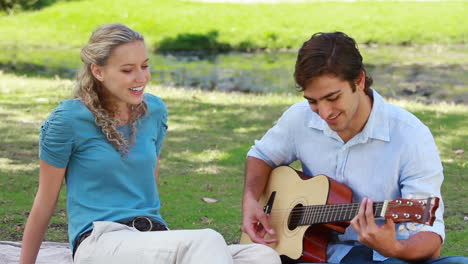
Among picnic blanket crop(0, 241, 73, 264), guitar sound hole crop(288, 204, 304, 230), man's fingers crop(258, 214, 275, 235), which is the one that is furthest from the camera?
picnic blanket crop(0, 241, 73, 264)

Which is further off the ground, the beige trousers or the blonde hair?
the blonde hair

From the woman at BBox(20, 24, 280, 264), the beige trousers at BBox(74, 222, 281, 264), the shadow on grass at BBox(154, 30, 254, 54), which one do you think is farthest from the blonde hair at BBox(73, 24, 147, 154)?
the shadow on grass at BBox(154, 30, 254, 54)

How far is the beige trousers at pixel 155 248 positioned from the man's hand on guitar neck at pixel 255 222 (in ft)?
1.70

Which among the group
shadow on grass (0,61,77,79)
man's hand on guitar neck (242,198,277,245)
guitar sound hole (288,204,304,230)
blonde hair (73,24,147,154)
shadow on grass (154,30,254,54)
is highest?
blonde hair (73,24,147,154)

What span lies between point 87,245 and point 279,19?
75.2 feet

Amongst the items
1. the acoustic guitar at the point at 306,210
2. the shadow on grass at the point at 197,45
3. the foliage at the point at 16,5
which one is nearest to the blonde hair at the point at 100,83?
the acoustic guitar at the point at 306,210

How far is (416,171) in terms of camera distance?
3.58 m

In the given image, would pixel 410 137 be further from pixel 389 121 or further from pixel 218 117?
pixel 218 117

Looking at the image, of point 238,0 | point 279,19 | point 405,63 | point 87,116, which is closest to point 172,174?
point 87,116

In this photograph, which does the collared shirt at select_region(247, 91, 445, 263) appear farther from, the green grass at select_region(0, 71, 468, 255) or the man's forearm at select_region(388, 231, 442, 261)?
the green grass at select_region(0, 71, 468, 255)

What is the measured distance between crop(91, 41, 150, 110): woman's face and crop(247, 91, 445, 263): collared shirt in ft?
2.94

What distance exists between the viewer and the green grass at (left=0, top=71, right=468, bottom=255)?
18.4ft

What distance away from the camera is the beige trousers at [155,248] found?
339 cm

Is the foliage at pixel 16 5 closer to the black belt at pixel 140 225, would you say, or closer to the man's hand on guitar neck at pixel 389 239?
the black belt at pixel 140 225
